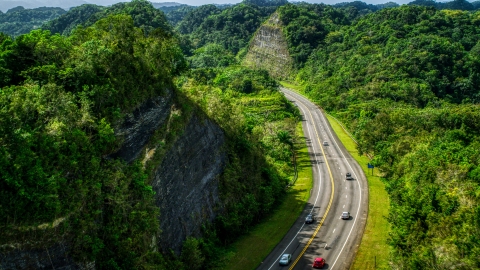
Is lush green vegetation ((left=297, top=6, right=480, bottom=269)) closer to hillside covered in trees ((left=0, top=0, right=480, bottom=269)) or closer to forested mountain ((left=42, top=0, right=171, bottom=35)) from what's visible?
hillside covered in trees ((left=0, top=0, right=480, bottom=269))

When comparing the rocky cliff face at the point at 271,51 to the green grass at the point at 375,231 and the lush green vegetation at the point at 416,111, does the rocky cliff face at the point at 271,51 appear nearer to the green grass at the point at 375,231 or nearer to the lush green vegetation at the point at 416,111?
the lush green vegetation at the point at 416,111

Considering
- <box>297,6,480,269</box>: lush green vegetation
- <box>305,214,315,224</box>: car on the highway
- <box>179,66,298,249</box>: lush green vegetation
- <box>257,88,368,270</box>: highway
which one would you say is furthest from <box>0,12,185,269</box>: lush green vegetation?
<box>305,214,315,224</box>: car on the highway

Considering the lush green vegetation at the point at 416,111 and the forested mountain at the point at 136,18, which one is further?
the forested mountain at the point at 136,18

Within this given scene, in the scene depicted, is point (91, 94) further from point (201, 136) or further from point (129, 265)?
point (201, 136)

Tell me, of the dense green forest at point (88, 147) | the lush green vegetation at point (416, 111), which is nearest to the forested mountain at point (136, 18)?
the lush green vegetation at point (416, 111)

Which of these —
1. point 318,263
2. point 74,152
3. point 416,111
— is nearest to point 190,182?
point 318,263

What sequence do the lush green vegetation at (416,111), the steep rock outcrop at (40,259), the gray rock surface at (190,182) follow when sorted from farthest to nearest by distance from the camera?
the lush green vegetation at (416,111) < the gray rock surface at (190,182) < the steep rock outcrop at (40,259)

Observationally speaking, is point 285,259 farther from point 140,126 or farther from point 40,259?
point 40,259
